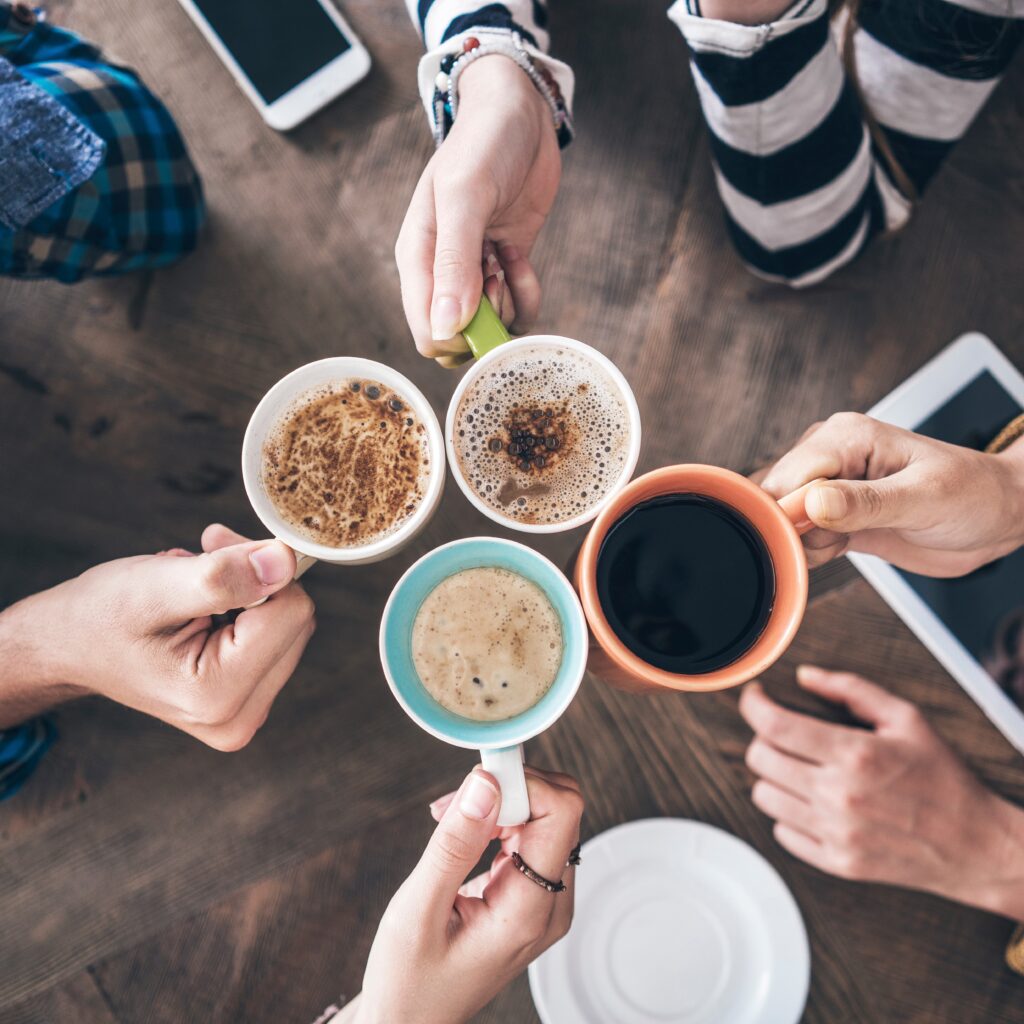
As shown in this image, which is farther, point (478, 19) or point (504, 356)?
point (478, 19)

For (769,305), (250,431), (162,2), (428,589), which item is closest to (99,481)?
(250,431)

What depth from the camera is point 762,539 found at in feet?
2.68

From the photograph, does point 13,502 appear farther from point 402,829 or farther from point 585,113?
point 585,113

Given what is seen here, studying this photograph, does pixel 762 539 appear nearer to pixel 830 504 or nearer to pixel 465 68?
pixel 830 504

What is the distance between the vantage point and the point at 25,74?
38.6 inches

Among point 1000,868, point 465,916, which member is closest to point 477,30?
point 465,916

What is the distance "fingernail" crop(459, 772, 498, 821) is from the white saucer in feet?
1.14

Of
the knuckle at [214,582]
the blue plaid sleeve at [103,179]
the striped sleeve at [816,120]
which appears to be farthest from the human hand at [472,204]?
the blue plaid sleeve at [103,179]

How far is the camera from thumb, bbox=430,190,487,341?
79 centimetres

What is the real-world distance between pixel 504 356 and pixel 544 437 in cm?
10

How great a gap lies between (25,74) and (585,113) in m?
0.80

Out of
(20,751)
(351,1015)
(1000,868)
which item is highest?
(20,751)

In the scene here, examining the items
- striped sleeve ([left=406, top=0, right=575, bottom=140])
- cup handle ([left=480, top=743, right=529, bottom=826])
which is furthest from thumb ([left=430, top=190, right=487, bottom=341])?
cup handle ([left=480, top=743, right=529, bottom=826])

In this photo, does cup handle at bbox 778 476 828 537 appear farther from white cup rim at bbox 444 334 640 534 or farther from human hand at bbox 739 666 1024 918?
human hand at bbox 739 666 1024 918
